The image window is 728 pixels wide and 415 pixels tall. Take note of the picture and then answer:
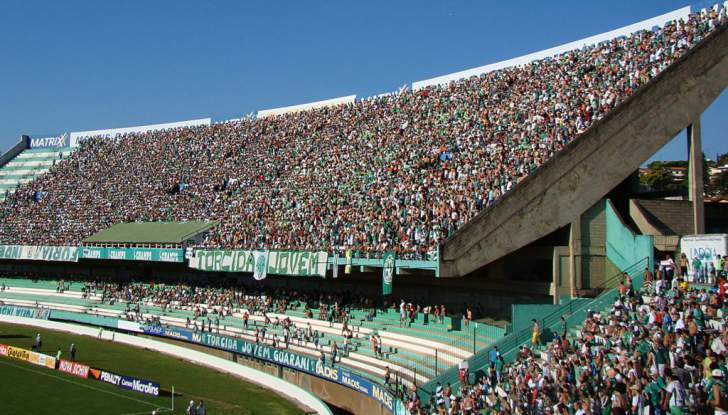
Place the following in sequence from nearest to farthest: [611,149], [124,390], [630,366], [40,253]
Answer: [630,366]
[611,149]
[124,390]
[40,253]

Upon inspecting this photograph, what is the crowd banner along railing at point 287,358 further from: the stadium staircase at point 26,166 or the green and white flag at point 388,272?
→ the stadium staircase at point 26,166

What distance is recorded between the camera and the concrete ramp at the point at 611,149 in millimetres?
24344

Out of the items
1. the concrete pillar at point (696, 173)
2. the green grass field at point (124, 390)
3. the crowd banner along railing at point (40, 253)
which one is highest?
the concrete pillar at point (696, 173)

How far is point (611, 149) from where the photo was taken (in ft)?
80.1

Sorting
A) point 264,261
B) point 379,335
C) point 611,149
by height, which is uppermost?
point 611,149

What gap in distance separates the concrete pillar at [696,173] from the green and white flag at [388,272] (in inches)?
449

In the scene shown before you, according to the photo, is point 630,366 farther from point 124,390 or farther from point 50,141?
point 50,141

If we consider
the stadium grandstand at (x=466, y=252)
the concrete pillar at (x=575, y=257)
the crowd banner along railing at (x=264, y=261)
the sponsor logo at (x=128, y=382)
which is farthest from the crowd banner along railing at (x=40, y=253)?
the concrete pillar at (x=575, y=257)

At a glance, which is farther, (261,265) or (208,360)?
(261,265)

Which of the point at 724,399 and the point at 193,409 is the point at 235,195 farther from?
the point at 724,399

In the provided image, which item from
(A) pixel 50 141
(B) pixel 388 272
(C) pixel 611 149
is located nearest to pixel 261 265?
(B) pixel 388 272

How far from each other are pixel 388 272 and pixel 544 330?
26.4 ft

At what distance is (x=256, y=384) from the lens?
29.0m

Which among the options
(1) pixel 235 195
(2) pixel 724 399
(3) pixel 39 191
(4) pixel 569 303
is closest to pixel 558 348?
(4) pixel 569 303
